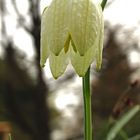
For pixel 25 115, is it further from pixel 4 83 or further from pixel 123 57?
pixel 123 57

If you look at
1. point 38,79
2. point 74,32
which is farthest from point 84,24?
point 38,79

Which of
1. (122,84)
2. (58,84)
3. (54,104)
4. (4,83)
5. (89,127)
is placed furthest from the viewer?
(54,104)

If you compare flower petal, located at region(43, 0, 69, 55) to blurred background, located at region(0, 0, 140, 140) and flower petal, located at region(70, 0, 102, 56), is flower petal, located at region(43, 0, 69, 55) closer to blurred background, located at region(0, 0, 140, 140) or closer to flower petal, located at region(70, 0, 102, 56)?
flower petal, located at region(70, 0, 102, 56)

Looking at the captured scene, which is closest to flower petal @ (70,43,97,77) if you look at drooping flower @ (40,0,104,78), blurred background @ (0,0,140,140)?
drooping flower @ (40,0,104,78)

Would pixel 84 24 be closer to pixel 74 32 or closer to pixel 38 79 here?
pixel 74 32

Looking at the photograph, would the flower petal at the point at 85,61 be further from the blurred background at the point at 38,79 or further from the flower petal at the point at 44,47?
the blurred background at the point at 38,79

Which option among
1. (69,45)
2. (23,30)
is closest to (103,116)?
(23,30)

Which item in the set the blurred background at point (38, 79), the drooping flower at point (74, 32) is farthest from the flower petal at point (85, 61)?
the blurred background at point (38, 79)

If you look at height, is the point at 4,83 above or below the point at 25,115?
above
